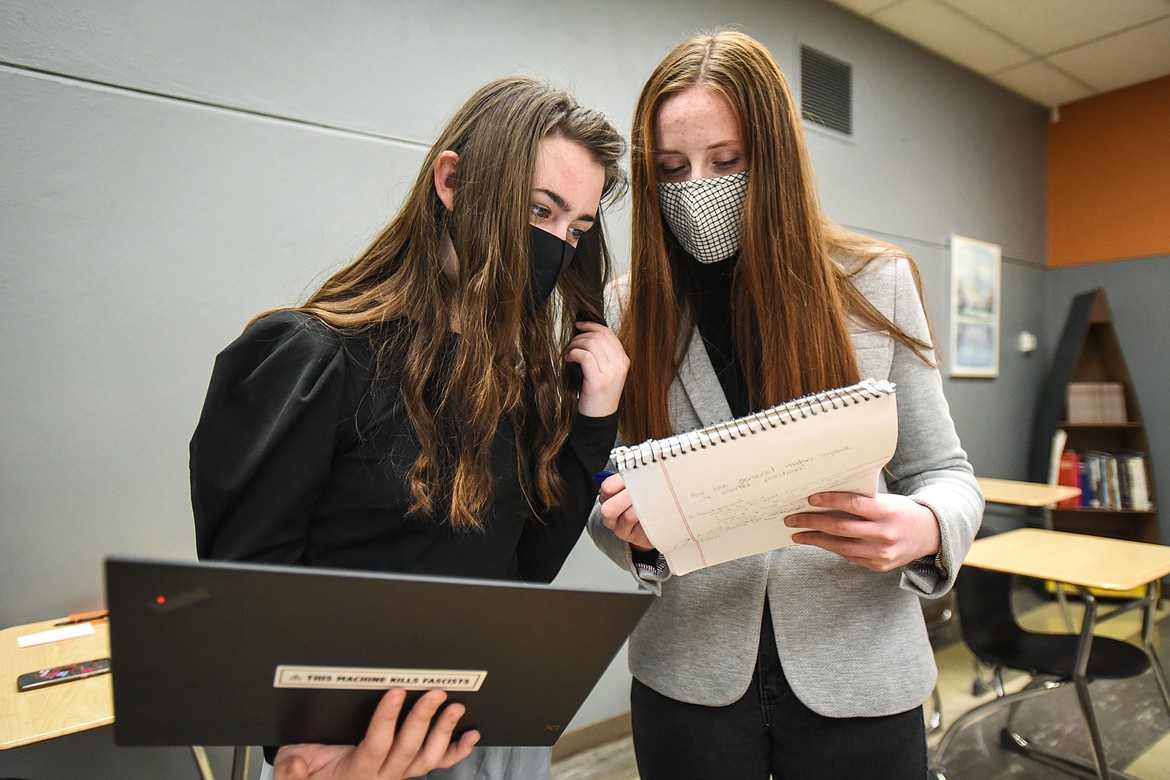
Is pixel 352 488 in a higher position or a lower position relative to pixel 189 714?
higher

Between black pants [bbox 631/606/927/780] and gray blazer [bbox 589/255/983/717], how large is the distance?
0.09ft

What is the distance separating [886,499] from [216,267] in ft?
6.04

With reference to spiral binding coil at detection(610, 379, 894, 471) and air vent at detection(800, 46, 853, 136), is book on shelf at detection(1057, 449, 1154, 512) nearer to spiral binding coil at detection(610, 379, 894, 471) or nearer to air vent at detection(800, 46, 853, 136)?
air vent at detection(800, 46, 853, 136)

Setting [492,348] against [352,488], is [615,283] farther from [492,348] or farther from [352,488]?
[352,488]

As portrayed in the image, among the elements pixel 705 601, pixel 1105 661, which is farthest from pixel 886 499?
pixel 1105 661

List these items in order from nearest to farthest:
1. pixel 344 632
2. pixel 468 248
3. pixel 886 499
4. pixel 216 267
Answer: pixel 344 632 < pixel 886 499 < pixel 468 248 < pixel 216 267

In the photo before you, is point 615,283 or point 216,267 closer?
point 615,283

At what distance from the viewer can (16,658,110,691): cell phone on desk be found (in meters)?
1.42

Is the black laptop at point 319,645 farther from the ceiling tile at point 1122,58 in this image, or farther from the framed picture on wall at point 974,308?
the ceiling tile at point 1122,58

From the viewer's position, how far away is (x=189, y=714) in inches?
22.7

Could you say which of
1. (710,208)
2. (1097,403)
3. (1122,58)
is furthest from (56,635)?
(1122,58)

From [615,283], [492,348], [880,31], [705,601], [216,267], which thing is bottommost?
[705,601]

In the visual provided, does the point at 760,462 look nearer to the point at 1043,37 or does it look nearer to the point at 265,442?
the point at 265,442

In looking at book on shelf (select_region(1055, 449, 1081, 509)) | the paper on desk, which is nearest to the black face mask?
the paper on desk
